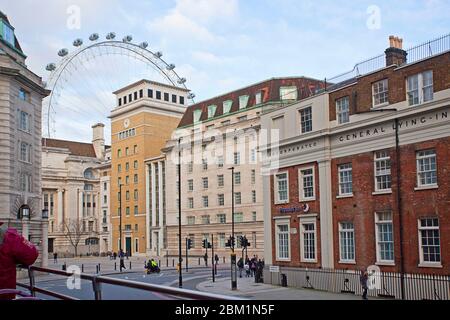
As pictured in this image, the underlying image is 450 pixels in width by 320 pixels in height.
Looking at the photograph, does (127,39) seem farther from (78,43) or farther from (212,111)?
(212,111)

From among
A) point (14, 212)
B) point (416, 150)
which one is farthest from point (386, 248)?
point (14, 212)

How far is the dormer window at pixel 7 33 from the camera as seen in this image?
4881cm

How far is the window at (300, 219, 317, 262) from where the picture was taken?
116 feet

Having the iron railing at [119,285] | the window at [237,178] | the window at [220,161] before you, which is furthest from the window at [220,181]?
the iron railing at [119,285]

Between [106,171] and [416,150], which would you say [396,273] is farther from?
[106,171]

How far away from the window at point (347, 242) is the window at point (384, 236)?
2.01m

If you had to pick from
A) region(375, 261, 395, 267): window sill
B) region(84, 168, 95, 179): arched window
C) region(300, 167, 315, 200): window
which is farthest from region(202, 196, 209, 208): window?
region(375, 261, 395, 267): window sill

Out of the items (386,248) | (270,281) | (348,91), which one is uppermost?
(348,91)

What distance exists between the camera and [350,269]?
3238 centimetres

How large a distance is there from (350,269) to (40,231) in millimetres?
29886

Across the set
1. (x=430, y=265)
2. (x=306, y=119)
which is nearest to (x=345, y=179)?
(x=306, y=119)

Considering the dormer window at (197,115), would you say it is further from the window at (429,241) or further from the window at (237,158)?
the window at (429,241)

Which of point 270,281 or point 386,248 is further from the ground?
point 386,248
